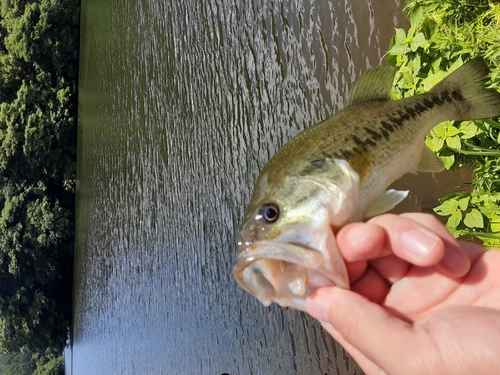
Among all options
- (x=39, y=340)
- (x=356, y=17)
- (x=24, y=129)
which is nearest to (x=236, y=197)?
(x=356, y=17)

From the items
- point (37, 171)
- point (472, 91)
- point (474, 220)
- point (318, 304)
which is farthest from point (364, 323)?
point (37, 171)

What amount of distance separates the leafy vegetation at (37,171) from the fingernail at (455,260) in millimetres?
14970

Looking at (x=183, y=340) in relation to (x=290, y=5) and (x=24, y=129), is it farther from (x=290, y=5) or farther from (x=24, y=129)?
(x=24, y=129)

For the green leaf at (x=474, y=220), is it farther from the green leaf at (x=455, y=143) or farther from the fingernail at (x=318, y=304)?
the fingernail at (x=318, y=304)

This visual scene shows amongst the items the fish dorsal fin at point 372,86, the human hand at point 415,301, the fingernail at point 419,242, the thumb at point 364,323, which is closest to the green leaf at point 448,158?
the fish dorsal fin at point 372,86

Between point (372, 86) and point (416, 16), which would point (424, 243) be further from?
point (416, 16)

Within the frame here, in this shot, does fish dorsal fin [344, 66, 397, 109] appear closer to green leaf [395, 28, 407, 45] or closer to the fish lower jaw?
the fish lower jaw

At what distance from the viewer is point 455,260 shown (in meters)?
1.44

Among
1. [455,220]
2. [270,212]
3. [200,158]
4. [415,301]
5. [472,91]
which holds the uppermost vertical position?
[472,91]

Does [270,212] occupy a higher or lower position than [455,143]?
higher

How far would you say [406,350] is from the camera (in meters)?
1.19

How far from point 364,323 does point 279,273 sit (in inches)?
11.1

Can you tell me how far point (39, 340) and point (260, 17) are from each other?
47.5 feet

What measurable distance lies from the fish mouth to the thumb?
0.04 m
